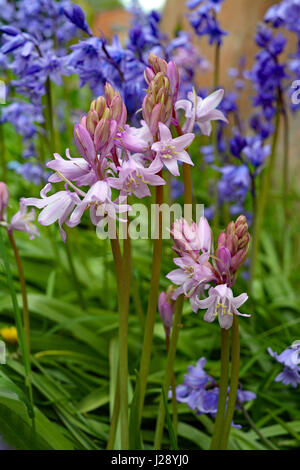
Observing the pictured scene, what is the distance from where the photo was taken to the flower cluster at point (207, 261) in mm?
1154

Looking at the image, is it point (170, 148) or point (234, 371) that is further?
point (234, 371)

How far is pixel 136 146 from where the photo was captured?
1.15 meters

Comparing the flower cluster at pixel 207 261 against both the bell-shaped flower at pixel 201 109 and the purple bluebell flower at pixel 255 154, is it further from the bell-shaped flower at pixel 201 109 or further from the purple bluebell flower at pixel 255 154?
the purple bluebell flower at pixel 255 154

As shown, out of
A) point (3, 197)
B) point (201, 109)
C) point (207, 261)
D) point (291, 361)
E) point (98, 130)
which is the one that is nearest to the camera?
point (98, 130)

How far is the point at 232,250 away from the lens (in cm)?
117

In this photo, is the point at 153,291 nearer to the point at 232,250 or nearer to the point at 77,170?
the point at 232,250

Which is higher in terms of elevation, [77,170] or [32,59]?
[32,59]

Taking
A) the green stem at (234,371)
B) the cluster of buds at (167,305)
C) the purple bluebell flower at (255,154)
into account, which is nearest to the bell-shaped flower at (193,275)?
the green stem at (234,371)

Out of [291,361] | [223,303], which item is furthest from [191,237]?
[291,361]

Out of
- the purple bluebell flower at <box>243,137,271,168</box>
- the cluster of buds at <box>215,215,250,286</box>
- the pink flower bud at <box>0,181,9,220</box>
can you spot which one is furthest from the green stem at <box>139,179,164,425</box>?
the purple bluebell flower at <box>243,137,271,168</box>

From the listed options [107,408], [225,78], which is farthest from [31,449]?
[225,78]

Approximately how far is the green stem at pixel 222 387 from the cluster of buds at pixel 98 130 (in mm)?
508

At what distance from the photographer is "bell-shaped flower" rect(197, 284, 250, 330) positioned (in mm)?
1112

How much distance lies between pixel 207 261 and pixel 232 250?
0.06 metres
